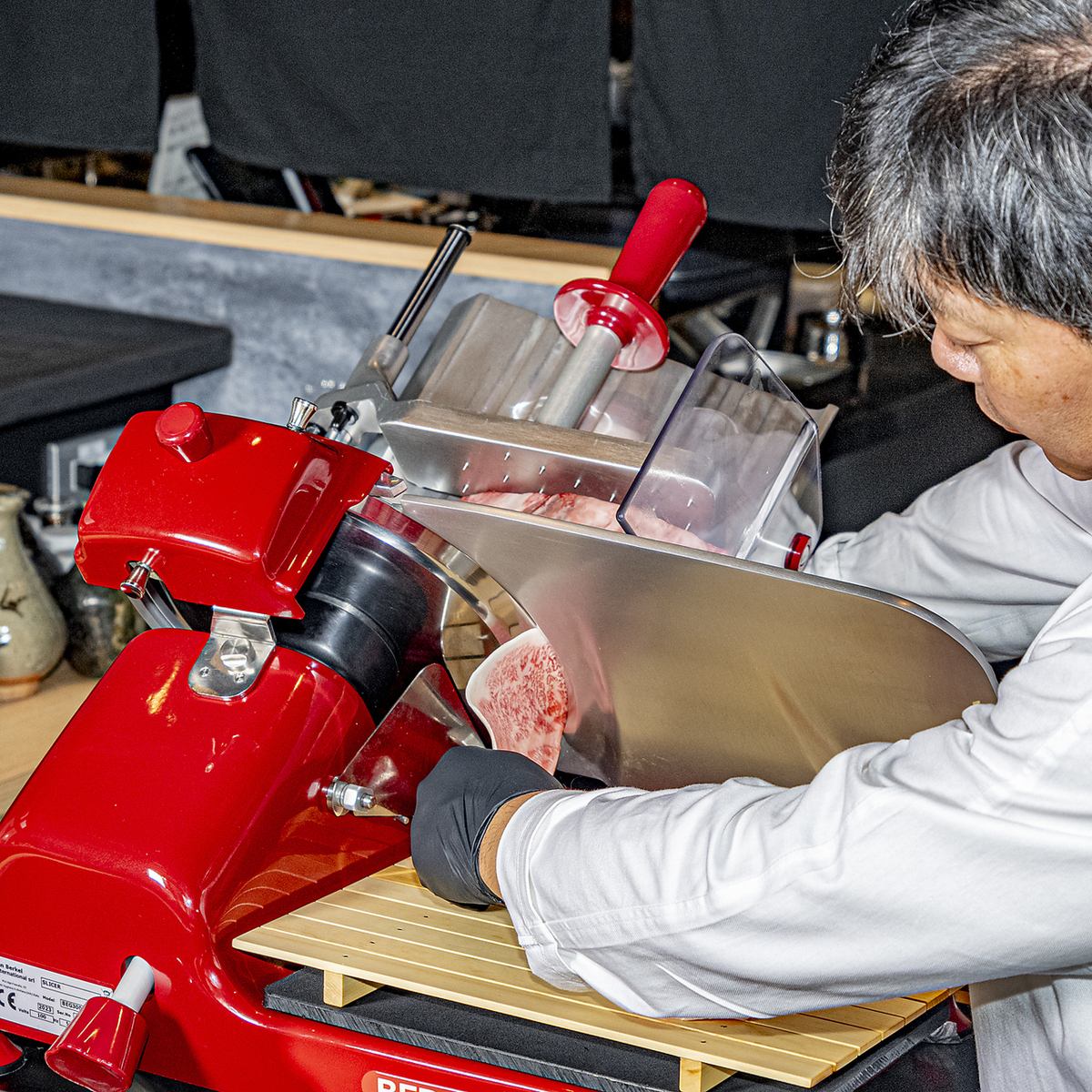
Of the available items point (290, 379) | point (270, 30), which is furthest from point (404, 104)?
point (290, 379)

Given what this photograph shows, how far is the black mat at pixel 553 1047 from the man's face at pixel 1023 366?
41 centimetres

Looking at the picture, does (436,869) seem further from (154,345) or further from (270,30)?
(270,30)

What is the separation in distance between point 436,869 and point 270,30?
1.31 metres

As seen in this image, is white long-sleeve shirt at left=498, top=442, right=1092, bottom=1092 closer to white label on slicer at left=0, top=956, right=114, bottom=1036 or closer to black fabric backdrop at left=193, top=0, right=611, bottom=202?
white label on slicer at left=0, top=956, right=114, bottom=1036

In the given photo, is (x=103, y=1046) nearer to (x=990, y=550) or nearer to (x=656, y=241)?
(x=656, y=241)

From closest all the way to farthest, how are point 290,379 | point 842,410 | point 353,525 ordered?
1. point 353,525
2. point 290,379
3. point 842,410

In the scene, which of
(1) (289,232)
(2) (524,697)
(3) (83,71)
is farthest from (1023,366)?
(3) (83,71)

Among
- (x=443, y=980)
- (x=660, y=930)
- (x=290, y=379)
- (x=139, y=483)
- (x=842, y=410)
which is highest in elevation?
(x=139, y=483)

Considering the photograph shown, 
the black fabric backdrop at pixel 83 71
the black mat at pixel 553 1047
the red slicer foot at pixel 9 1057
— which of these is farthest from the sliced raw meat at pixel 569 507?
the black fabric backdrop at pixel 83 71

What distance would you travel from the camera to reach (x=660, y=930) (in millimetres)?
738

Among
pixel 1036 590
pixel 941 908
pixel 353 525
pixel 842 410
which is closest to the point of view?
pixel 941 908

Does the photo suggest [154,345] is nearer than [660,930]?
No

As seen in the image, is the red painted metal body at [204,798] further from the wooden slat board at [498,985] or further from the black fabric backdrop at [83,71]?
the black fabric backdrop at [83,71]

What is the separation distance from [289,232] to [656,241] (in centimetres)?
93
